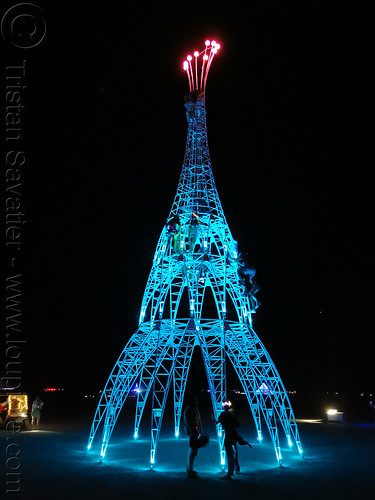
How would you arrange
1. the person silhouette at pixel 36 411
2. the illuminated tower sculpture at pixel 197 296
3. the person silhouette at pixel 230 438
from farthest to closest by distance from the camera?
1. the person silhouette at pixel 36 411
2. the illuminated tower sculpture at pixel 197 296
3. the person silhouette at pixel 230 438

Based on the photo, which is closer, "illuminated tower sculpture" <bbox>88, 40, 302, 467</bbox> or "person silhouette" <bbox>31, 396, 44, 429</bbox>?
"illuminated tower sculpture" <bbox>88, 40, 302, 467</bbox>

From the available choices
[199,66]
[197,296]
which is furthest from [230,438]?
[199,66]

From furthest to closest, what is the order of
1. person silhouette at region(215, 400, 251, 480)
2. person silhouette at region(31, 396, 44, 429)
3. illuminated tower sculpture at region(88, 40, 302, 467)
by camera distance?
person silhouette at region(31, 396, 44, 429), illuminated tower sculpture at region(88, 40, 302, 467), person silhouette at region(215, 400, 251, 480)

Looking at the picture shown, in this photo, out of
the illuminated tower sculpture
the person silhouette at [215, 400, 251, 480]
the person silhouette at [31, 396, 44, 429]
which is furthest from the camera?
the person silhouette at [31, 396, 44, 429]

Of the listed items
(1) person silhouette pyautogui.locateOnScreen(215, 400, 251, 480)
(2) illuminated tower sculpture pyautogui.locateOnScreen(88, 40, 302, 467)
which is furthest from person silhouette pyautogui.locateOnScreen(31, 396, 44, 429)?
(1) person silhouette pyautogui.locateOnScreen(215, 400, 251, 480)

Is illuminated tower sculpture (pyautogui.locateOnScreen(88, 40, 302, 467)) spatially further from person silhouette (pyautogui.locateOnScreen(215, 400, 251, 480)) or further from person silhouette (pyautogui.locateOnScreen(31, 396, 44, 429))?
person silhouette (pyautogui.locateOnScreen(31, 396, 44, 429))

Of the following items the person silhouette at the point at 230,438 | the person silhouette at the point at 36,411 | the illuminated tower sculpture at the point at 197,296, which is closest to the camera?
the person silhouette at the point at 230,438

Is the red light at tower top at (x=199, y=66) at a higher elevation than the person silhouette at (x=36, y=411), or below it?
higher

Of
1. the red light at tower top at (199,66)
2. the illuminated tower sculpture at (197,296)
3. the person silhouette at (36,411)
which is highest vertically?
the red light at tower top at (199,66)

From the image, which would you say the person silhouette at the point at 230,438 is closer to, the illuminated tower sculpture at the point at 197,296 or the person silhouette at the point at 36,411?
the illuminated tower sculpture at the point at 197,296

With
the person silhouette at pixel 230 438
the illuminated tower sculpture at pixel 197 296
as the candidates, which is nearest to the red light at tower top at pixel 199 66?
the illuminated tower sculpture at pixel 197 296

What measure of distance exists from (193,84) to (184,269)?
6838mm

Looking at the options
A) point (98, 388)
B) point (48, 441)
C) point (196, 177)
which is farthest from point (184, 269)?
point (98, 388)

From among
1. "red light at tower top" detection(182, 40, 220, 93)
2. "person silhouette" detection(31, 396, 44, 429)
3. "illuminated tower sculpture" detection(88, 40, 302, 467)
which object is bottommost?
"person silhouette" detection(31, 396, 44, 429)
